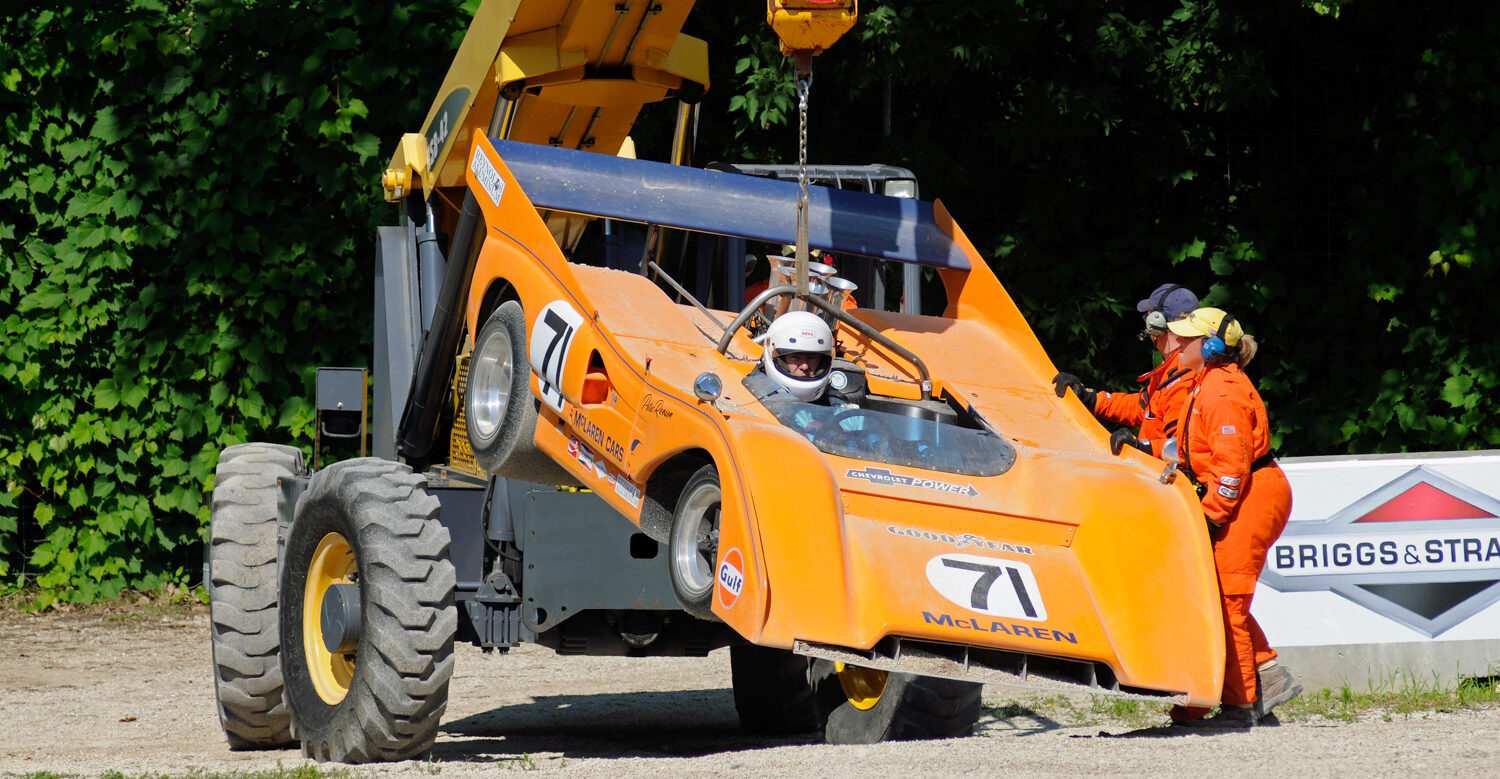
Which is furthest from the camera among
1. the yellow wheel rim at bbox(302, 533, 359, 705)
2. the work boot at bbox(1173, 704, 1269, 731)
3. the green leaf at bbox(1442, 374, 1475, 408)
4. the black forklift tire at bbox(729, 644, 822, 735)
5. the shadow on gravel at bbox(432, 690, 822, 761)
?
the green leaf at bbox(1442, 374, 1475, 408)

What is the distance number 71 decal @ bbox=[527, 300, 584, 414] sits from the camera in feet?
21.1

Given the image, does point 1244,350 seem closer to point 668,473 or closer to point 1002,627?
point 1002,627

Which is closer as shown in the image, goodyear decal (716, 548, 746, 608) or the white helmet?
goodyear decal (716, 548, 746, 608)

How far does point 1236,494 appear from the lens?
6703 millimetres

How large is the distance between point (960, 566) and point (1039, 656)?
381 millimetres

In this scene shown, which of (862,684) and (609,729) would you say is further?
(609,729)

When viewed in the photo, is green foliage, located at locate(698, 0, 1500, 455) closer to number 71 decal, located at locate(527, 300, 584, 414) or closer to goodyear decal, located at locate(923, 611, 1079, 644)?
number 71 decal, located at locate(527, 300, 584, 414)

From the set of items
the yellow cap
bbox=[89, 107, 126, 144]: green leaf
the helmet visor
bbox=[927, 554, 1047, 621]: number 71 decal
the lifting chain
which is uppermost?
bbox=[89, 107, 126, 144]: green leaf

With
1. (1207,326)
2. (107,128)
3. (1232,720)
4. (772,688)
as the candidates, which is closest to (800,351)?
(1207,326)

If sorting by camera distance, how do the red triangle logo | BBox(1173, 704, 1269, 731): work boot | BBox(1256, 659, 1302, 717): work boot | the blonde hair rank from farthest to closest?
the red triangle logo
the blonde hair
BBox(1256, 659, 1302, 717): work boot
BBox(1173, 704, 1269, 731): work boot

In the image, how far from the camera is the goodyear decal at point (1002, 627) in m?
5.39

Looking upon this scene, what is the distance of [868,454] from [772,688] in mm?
2739

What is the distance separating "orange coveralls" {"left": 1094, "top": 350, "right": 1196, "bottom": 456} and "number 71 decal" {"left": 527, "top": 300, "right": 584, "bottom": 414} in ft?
7.56

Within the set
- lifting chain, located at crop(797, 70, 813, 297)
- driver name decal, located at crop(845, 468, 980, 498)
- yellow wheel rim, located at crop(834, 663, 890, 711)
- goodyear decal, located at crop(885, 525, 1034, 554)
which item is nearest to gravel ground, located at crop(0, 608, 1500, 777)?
yellow wheel rim, located at crop(834, 663, 890, 711)
